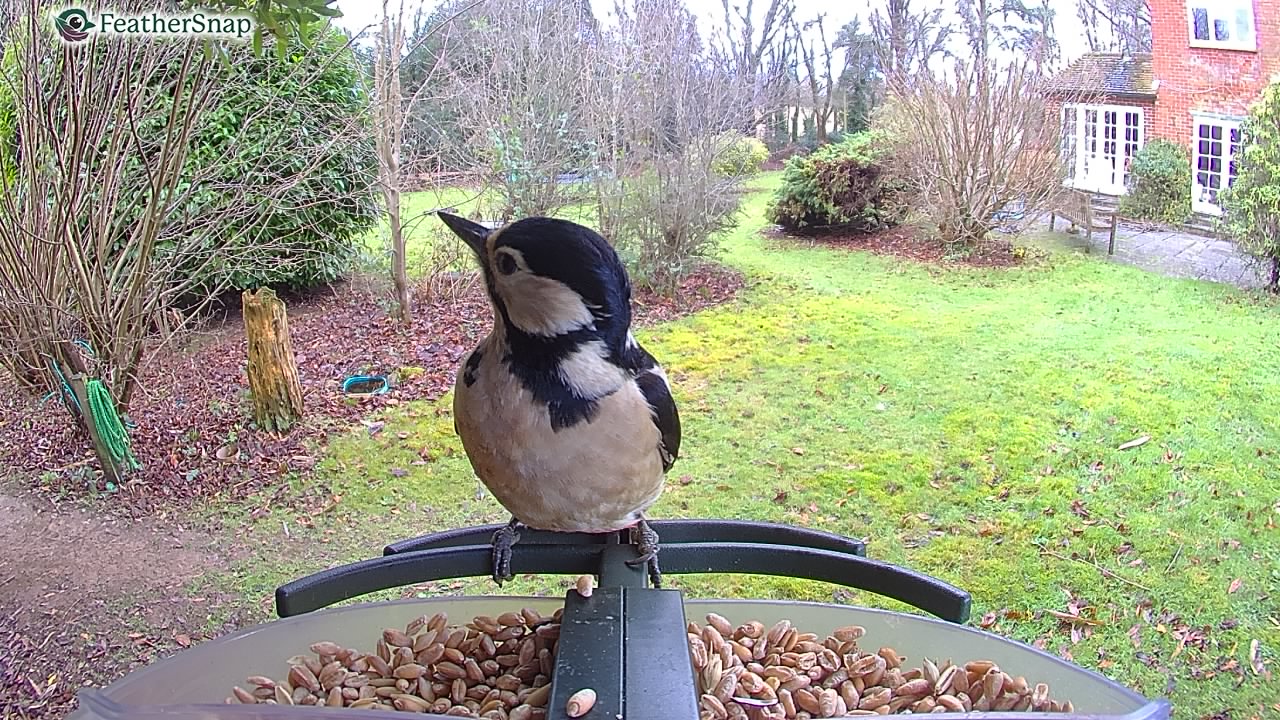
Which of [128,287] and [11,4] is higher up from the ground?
[11,4]

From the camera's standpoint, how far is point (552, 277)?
2.76ft

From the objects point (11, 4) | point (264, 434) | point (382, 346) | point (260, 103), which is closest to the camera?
point (11, 4)

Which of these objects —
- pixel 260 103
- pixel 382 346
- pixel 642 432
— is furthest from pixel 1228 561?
pixel 260 103

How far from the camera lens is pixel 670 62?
16.5 ft

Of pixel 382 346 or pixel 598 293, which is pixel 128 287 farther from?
pixel 598 293

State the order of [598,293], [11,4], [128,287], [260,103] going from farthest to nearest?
[260,103] → [128,287] → [11,4] → [598,293]

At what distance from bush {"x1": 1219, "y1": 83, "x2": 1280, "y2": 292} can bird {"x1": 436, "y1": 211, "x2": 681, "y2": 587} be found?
4755mm

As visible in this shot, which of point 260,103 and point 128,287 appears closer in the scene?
point 128,287

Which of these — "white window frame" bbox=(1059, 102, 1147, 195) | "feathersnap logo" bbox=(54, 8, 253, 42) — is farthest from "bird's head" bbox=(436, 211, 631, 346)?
"white window frame" bbox=(1059, 102, 1147, 195)

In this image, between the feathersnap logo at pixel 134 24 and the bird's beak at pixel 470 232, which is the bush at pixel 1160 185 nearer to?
the feathersnap logo at pixel 134 24

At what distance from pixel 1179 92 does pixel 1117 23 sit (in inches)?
20.7

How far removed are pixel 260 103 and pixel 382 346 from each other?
1.23m

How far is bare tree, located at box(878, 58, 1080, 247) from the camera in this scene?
5.81 meters

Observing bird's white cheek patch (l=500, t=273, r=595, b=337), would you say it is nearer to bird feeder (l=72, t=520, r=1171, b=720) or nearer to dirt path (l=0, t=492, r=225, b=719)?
bird feeder (l=72, t=520, r=1171, b=720)
